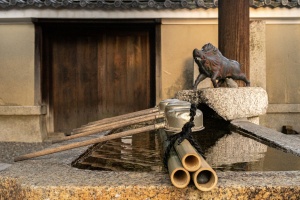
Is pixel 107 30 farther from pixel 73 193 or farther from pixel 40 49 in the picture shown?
pixel 73 193

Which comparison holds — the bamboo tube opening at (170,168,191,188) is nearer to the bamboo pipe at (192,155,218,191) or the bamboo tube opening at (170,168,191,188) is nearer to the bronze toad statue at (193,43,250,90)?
the bamboo pipe at (192,155,218,191)

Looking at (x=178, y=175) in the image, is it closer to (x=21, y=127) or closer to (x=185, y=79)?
(x=185, y=79)

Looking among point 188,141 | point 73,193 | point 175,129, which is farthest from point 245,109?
point 73,193

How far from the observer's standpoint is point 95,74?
24.2 ft

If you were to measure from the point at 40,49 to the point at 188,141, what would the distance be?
244 inches

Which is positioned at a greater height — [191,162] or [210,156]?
[191,162]

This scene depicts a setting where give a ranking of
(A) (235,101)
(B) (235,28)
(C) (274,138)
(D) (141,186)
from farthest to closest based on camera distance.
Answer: (B) (235,28)
(A) (235,101)
(C) (274,138)
(D) (141,186)

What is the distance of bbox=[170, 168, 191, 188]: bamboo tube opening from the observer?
1.10 m

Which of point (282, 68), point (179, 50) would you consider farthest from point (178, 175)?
point (282, 68)

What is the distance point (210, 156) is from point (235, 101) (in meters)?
1.19

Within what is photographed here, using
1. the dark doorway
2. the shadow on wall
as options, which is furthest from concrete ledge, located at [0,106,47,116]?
the shadow on wall

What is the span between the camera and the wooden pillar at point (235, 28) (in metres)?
4.12

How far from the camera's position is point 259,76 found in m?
6.21

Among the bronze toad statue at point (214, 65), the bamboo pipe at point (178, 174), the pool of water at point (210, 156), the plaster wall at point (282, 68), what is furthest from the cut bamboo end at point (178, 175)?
the plaster wall at point (282, 68)
